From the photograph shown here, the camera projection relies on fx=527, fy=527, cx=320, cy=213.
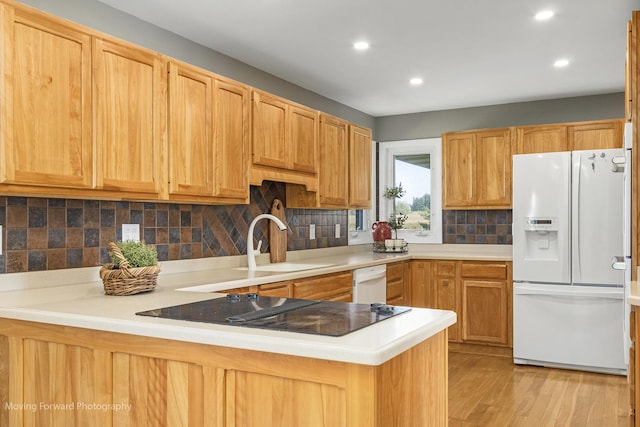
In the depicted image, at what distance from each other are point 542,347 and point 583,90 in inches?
93.7

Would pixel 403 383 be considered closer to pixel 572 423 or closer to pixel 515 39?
pixel 572 423

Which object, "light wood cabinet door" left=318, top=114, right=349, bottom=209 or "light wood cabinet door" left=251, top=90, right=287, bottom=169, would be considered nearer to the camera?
"light wood cabinet door" left=251, top=90, right=287, bottom=169

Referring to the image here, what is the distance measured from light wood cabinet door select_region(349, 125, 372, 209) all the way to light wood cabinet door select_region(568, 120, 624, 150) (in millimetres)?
1888

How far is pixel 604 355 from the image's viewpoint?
13.6ft

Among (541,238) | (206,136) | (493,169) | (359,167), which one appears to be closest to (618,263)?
(541,238)

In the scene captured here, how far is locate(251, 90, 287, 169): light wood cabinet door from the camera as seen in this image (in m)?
3.54

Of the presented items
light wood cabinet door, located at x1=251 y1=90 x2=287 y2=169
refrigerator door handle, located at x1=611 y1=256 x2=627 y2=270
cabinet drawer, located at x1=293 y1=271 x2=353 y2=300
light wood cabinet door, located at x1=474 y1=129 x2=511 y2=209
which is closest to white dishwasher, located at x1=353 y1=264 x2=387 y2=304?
cabinet drawer, located at x1=293 y1=271 x2=353 y2=300

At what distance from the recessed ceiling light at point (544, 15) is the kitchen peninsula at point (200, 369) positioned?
2213mm

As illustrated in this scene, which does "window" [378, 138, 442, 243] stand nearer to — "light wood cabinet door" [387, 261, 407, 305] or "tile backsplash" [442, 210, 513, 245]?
"tile backsplash" [442, 210, 513, 245]

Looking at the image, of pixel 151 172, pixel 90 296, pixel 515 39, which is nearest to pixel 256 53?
pixel 151 172

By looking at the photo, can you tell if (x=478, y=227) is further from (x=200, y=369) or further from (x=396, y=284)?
(x=200, y=369)

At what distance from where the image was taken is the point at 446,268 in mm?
5086

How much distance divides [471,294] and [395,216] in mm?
1447

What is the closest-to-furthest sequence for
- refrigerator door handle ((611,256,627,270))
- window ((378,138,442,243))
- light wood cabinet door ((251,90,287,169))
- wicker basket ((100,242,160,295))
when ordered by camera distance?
wicker basket ((100,242,160,295)) → light wood cabinet door ((251,90,287,169)) → refrigerator door handle ((611,256,627,270)) → window ((378,138,442,243))
